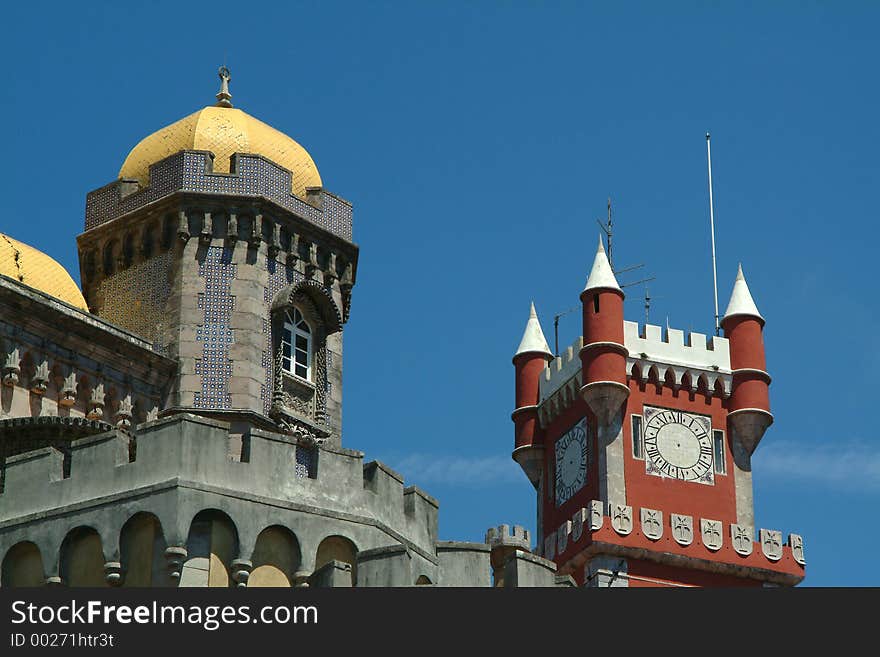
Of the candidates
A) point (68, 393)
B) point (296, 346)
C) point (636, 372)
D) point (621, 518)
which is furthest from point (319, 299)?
point (636, 372)

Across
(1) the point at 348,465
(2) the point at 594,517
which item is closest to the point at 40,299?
(1) the point at 348,465

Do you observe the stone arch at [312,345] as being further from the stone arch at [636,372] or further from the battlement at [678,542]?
the stone arch at [636,372]

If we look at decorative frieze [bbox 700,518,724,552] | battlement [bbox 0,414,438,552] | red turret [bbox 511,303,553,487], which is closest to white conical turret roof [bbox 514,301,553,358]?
red turret [bbox 511,303,553,487]

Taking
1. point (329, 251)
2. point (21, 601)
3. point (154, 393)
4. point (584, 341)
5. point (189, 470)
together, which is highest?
point (584, 341)

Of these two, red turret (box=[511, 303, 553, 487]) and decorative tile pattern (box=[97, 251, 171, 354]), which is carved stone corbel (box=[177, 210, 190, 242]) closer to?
decorative tile pattern (box=[97, 251, 171, 354])

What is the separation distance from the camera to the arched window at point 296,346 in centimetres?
4153

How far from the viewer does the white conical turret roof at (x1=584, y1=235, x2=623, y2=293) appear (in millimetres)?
71875

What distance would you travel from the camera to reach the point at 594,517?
67.4 m

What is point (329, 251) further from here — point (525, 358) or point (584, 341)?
point (525, 358)

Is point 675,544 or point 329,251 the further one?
point 675,544

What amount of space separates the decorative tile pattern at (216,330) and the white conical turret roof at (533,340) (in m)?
35.5

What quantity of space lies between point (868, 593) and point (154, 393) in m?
20.2

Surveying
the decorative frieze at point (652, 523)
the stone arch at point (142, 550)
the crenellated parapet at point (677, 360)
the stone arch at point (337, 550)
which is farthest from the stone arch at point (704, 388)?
the stone arch at point (142, 550)

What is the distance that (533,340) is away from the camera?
252 feet
